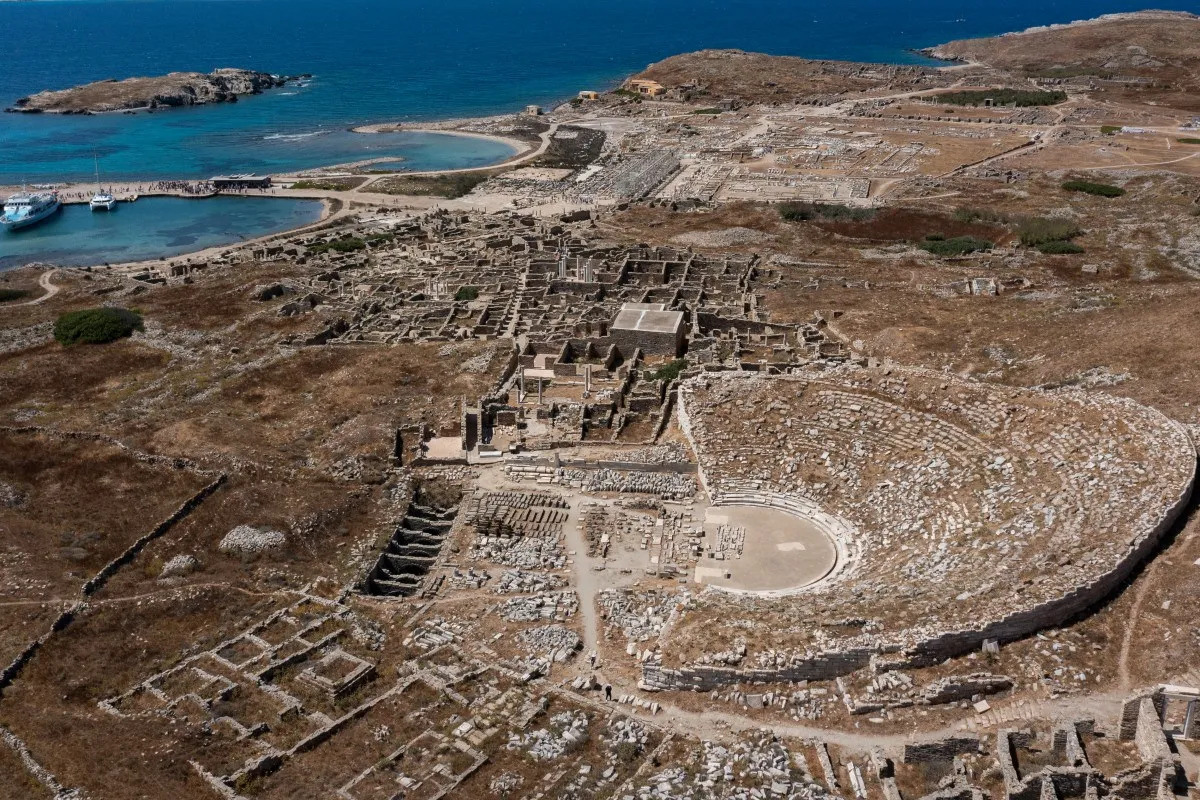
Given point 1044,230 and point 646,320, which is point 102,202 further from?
point 1044,230

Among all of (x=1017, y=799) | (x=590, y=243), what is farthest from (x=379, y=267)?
(x=1017, y=799)

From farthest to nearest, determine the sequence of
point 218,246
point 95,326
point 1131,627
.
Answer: point 218,246, point 95,326, point 1131,627

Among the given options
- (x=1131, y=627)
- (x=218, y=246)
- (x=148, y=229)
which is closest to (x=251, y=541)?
(x=1131, y=627)

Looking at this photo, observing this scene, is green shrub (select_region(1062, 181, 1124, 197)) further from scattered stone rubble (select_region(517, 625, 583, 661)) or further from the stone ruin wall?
scattered stone rubble (select_region(517, 625, 583, 661))

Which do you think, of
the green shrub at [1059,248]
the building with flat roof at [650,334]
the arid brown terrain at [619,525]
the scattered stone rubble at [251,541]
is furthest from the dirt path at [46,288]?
the green shrub at [1059,248]

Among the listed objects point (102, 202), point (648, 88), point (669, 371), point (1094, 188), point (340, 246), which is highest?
point (648, 88)

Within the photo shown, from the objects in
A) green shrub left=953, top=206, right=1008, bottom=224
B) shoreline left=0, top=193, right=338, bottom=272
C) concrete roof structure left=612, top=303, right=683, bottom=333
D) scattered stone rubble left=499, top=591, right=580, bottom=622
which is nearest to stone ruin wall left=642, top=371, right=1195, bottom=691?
scattered stone rubble left=499, top=591, right=580, bottom=622
